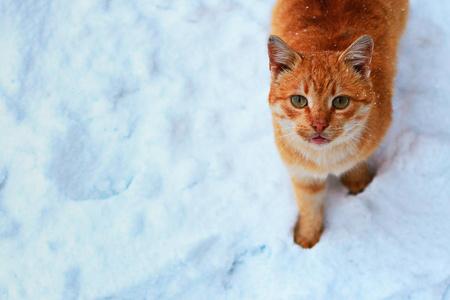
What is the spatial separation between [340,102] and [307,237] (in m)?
1.04

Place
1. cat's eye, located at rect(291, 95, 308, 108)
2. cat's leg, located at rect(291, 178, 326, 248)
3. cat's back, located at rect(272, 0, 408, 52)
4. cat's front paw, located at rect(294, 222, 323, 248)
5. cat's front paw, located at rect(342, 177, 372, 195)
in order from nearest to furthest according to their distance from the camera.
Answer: cat's eye, located at rect(291, 95, 308, 108), cat's back, located at rect(272, 0, 408, 52), cat's leg, located at rect(291, 178, 326, 248), cat's front paw, located at rect(294, 222, 323, 248), cat's front paw, located at rect(342, 177, 372, 195)

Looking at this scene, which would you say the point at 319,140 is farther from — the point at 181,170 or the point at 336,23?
the point at 181,170

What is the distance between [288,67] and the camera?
81.2 inches

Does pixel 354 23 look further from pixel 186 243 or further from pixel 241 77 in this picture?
pixel 186 243

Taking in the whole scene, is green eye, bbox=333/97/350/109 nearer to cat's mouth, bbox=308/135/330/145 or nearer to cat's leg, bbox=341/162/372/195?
cat's mouth, bbox=308/135/330/145

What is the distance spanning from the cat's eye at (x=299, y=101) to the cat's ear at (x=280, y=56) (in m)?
0.16

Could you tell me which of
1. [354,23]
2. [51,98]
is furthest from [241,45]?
[51,98]

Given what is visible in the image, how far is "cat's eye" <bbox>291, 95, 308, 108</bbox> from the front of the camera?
6.57 feet

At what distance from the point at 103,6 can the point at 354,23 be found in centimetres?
200

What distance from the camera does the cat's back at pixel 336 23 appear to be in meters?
2.29

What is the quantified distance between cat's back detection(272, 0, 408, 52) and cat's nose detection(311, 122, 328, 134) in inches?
21.3

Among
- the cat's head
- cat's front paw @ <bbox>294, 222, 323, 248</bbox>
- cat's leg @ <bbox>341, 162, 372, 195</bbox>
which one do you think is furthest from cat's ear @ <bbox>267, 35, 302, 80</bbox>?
cat's front paw @ <bbox>294, 222, 323, 248</bbox>

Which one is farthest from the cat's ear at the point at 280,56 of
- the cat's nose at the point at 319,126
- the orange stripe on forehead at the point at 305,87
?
the cat's nose at the point at 319,126

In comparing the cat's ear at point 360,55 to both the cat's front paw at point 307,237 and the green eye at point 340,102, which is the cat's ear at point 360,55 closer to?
the green eye at point 340,102
